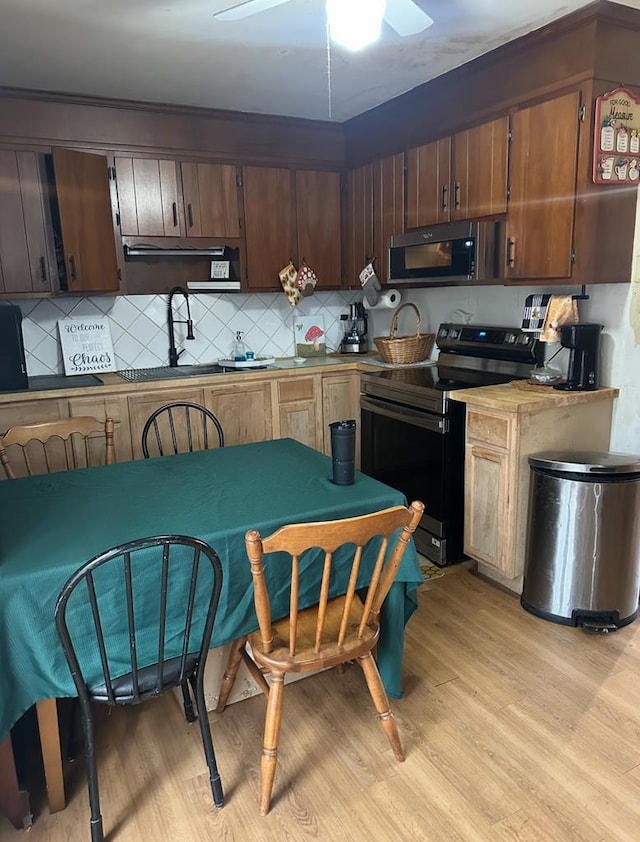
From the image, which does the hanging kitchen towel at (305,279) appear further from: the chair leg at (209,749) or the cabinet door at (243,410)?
the chair leg at (209,749)

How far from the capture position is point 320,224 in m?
4.08

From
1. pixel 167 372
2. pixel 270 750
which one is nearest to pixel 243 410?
pixel 167 372

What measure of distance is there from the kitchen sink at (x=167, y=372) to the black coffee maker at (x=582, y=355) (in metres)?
1.99

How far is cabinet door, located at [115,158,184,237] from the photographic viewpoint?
348 cm

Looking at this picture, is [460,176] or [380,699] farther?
[460,176]

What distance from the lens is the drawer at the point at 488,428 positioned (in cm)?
266

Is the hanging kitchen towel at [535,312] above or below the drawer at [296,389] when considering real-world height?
above

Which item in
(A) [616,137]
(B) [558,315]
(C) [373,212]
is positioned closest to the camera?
(A) [616,137]

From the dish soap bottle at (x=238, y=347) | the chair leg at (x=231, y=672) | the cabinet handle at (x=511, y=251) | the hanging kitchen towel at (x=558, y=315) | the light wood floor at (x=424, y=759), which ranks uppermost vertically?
the cabinet handle at (x=511, y=251)

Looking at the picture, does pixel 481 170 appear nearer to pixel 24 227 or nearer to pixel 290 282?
pixel 290 282

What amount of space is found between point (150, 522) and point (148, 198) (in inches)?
96.7

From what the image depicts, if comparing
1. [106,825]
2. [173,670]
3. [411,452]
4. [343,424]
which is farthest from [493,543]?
[106,825]

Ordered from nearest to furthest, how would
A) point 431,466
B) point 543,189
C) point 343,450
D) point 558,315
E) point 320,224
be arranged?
1. point 343,450
2. point 543,189
3. point 558,315
4. point 431,466
5. point 320,224

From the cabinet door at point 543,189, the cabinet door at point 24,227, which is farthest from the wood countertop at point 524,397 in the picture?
the cabinet door at point 24,227
